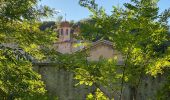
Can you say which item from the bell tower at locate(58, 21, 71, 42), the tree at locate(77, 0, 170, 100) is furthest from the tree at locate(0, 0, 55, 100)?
the bell tower at locate(58, 21, 71, 42)

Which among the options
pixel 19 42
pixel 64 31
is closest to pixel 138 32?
pixel 19 42

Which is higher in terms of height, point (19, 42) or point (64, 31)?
point (64, 31)

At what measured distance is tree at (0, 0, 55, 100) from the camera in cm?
1070

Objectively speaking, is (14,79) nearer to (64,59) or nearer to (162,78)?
(64,59)

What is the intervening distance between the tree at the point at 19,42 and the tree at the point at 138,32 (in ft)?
6.58

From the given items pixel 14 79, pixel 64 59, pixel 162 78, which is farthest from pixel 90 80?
pixel 162 78

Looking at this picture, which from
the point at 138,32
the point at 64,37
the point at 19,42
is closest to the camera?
the point at 138,32

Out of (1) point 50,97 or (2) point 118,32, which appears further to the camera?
(1) point 50,97

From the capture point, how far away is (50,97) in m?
14.6

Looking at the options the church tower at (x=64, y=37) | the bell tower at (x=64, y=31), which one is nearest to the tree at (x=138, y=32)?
the church tower at (x=64, y=37)

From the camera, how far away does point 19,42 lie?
11.3m

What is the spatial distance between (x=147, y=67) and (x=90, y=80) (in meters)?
1.47

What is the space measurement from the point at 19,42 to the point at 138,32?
3371 mm

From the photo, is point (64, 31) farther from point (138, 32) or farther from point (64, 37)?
point (138, 32)
